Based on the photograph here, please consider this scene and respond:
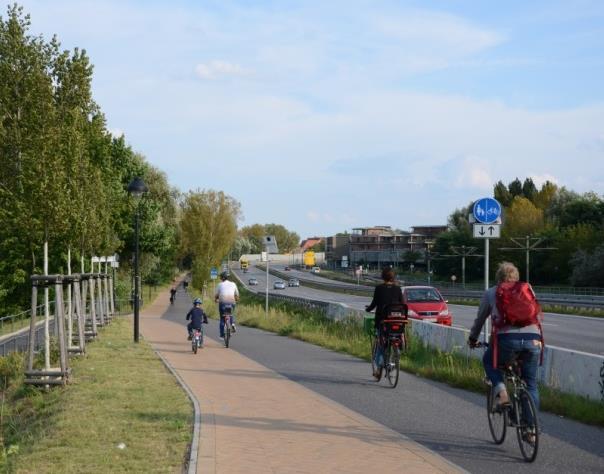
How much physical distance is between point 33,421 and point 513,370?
640 cm

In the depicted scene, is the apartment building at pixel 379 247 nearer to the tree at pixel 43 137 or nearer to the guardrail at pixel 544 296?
the guardrail at pixel 544 296

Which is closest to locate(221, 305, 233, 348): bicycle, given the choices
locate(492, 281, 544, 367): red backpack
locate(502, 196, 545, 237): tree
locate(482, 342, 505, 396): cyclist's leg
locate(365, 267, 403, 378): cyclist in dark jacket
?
locate(365, 267, 403, 378): cyclist in dark jacket

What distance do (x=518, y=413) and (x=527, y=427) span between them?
164 millimetres

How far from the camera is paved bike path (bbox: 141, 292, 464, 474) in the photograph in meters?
7.25

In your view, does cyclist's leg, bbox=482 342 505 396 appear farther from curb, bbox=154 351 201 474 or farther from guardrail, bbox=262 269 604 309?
guardrail, bbox=262 269 604 309

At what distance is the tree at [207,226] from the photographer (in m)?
76.9

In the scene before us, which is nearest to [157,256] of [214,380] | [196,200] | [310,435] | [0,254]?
[196,200]

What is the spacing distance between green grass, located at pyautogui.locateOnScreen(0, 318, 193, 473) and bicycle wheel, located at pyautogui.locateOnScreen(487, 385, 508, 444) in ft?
9.42

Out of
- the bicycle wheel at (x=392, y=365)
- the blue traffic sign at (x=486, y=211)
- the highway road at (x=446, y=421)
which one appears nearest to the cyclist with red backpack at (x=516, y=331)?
the highway road at (x=446, y=421)

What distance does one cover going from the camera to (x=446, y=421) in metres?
9.67

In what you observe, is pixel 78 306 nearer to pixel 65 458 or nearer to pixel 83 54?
pixel 83 54

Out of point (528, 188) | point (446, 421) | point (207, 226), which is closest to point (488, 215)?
point (446, 421)

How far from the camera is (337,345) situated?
20219 millimetres

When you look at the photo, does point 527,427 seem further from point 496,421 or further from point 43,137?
point 43,137
